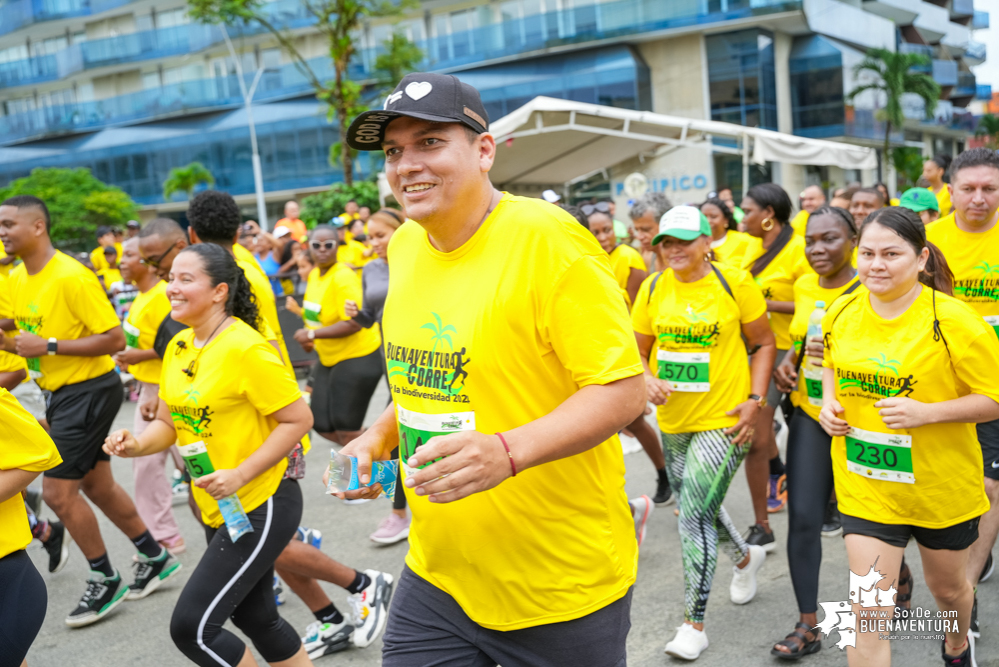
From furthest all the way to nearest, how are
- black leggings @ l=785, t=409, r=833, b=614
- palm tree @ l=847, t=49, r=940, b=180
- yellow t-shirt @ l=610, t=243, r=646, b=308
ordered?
palm tree @ l=847, t=49, r=940, b=180
yellow t-shirt @ l=610, t=243, r=646, b=308
black leggings @ l=785, t=409, r=833, b=614

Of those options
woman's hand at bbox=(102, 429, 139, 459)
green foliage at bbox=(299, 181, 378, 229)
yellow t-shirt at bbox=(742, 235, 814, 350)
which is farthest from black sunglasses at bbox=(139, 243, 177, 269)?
green foliage at bbox=(299, 181, 378, 229)

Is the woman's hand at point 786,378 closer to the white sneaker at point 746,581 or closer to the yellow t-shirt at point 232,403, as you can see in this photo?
the white sneaker at point 746,581

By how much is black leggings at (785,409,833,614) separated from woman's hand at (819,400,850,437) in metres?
0.57

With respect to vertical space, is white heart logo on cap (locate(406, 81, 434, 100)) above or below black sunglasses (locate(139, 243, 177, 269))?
above

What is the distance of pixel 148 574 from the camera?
5.21 m

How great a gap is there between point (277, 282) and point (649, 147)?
8.88m

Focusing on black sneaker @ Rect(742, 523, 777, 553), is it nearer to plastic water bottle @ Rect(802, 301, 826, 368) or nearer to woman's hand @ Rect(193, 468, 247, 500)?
plastic water bottle @ Rect(802, 301, 826, 368)

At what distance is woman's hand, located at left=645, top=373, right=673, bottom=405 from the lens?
4.09 metres

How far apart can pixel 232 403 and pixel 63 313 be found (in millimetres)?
2383

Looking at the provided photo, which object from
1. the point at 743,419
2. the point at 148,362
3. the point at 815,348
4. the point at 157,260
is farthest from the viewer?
the point at 148,362

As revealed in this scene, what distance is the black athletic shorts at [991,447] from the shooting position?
3.99 m

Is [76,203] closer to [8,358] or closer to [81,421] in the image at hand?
[8,358]

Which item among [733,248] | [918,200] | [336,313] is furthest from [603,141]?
[918,200]

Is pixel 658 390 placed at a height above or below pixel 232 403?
below
